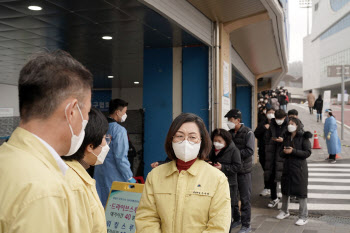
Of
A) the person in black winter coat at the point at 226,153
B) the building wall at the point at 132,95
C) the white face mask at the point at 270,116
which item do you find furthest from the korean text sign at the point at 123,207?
the building wall at the point at 132,95

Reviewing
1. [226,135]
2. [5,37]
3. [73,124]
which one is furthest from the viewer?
[5,37]

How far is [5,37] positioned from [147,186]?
682 centimetres

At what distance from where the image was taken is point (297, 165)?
20.5 ft

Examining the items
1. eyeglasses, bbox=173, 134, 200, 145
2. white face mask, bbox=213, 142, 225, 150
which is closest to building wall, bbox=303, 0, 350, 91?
white face mask, bbox=213, 142, 225, 150

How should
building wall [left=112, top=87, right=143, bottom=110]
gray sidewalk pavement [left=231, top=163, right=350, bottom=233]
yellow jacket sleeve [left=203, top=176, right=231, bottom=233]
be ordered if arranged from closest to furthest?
1. yellow jacket sleeve [left=203, top=176, right=231, bottom=233]
2. gray sidewalk pavement [left=231, top=163, right=350, bottom=233]
3. building wall [left=112, top=87, right=143, bottom=110]

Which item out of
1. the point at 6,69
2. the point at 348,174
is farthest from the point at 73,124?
the point at 6,69

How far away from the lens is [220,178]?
2.81 meters

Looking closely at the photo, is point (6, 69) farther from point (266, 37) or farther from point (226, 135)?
point (226, 135)

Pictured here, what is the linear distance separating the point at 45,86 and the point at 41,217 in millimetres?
498

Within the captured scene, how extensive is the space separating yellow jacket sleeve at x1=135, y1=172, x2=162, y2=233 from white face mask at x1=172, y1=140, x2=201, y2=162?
13.7 inches

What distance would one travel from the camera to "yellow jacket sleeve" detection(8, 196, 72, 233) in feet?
3.55

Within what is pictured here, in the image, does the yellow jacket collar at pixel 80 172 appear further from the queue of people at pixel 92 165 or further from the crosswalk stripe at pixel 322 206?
the crosswalk stripe at pixel 322 206

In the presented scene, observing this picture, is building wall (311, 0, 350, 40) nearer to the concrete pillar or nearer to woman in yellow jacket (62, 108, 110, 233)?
the concrete pillar

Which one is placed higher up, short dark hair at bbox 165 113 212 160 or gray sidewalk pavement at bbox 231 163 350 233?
short dark hair at bbox 165 113 212 160
